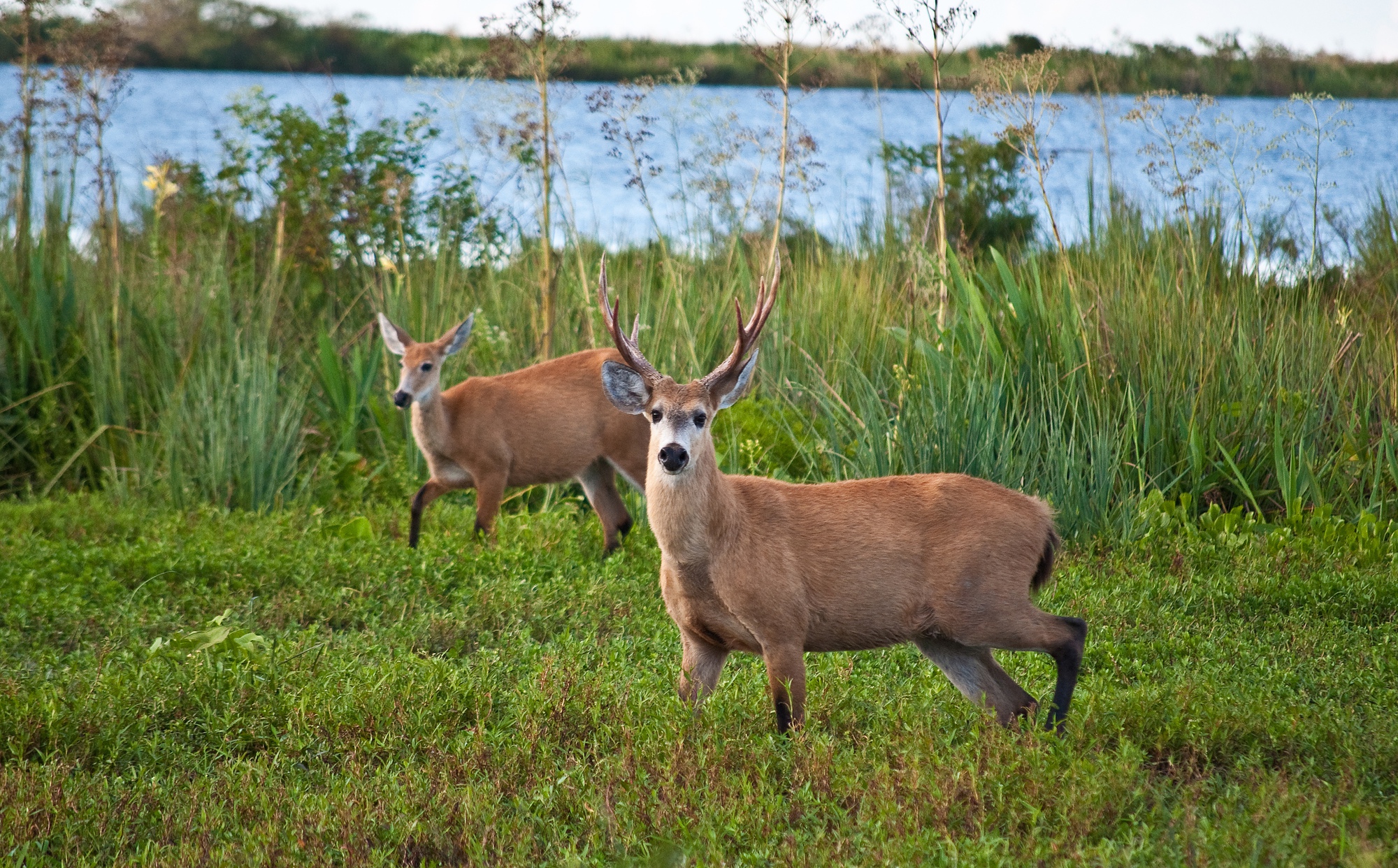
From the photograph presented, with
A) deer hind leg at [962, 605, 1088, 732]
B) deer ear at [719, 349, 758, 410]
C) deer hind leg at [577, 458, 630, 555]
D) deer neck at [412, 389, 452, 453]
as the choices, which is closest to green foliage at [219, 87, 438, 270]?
deer neck at [412, 389, 452, 453]

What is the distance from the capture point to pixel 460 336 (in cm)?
829

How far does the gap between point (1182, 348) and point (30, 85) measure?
7985mm

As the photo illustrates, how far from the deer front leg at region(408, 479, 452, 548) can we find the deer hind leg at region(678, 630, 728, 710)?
2.98 metres

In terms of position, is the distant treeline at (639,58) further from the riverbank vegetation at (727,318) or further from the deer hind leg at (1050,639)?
the deer hind leg at (1050,639)

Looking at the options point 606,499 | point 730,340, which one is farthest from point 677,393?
point 730,340

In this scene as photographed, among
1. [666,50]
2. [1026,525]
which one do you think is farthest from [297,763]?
[666,50]

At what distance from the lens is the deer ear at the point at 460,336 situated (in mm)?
8211

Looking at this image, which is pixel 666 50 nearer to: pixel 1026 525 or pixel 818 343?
pixel 818 343

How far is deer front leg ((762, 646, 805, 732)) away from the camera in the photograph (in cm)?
413

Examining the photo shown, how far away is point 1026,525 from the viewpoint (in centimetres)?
436

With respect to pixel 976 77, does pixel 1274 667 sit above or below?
below

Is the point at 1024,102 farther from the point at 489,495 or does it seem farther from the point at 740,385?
the point at 489,495

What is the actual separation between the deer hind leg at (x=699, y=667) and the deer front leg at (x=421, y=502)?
2.98 meters

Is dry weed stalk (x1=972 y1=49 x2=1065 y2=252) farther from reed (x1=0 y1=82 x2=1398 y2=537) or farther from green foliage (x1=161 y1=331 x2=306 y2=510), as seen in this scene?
green foliage (x1=161 y1=331 x2=306 y2=510)
